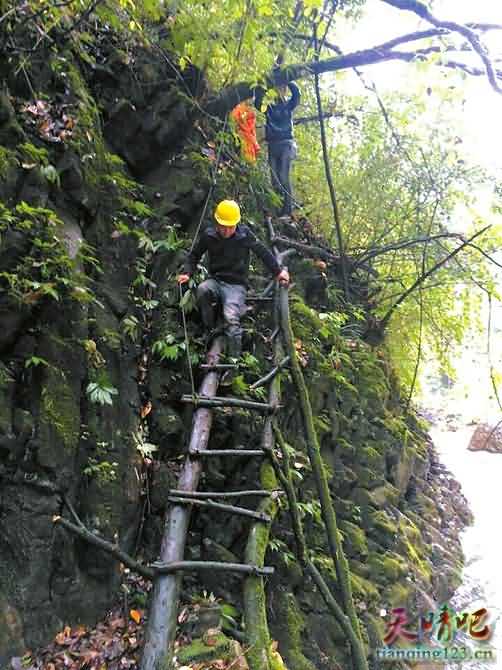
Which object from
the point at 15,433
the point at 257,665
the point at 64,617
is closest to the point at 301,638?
the point at 257,665

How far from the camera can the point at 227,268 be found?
5.04 m

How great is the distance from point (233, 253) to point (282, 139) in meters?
2.50

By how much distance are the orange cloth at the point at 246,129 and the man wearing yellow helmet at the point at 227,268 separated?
74.8 inches

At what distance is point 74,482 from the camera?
3158mm

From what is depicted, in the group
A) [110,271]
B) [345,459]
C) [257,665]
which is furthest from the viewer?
[345,459]

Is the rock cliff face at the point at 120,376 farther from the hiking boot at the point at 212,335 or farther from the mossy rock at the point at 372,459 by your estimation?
the hiking boot at the point at 212,335

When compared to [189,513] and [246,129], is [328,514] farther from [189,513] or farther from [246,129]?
[246,129]

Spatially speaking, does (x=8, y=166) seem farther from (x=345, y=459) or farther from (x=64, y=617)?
(x=345, y=459)

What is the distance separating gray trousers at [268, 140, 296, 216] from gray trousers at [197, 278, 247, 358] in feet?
8.62

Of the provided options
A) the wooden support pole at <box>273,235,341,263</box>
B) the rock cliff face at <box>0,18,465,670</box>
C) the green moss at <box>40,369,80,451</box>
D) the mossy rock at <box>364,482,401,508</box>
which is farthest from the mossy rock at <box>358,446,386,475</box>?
the green moss at <box>40,369,80,451</box>

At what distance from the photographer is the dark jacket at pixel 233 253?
4844mm

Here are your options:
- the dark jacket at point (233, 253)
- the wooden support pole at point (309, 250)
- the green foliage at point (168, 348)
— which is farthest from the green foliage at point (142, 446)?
the wooden support pole at point (309, 250)

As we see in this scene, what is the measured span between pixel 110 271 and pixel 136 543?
7.51 feet

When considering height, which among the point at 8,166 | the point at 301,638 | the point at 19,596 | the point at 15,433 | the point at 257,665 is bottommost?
the point at 301,638
